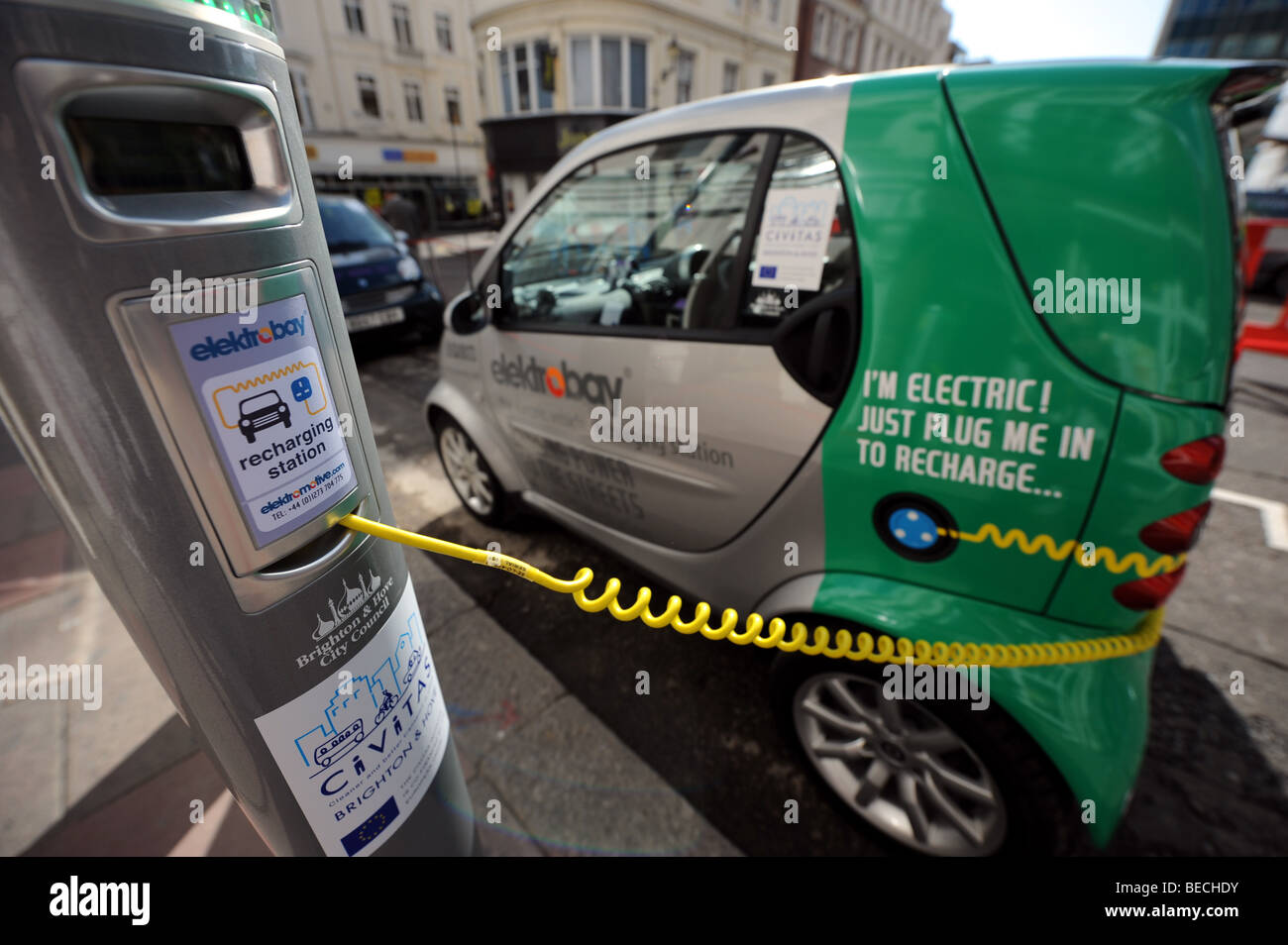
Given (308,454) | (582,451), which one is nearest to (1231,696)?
(582,451)

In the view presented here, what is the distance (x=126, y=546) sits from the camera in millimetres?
748

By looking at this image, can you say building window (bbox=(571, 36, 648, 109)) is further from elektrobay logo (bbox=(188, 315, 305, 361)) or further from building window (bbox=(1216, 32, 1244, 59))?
building window (bbox=(1216, 32, 1244, 59))

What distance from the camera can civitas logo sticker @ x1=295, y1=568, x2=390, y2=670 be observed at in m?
0.94

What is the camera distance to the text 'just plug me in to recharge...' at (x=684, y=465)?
0.70m

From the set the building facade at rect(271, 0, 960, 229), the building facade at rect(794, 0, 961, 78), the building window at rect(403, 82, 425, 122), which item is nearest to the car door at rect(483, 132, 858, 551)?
the building facade at rect(271, 0, 960, 229)

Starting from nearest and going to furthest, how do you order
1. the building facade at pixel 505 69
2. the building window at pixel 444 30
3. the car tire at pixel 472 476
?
the car tire at pixel 472 476 < the building facade at pixel 505 69 < the building window at pixel 444 30

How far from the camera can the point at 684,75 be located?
20156 mm

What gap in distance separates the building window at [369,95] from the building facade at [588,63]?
453cm

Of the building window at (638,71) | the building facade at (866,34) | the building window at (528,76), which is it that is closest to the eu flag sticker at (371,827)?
the building window at (528,76)

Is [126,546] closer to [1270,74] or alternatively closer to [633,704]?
[633,704]

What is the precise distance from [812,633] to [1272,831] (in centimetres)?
159

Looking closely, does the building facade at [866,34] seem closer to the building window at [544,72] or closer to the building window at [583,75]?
the building window at [583,75]

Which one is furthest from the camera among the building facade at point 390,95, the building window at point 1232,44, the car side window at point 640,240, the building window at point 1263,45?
the building window at point 1232,44

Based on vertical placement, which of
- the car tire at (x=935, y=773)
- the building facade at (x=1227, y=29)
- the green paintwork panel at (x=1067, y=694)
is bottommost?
the car tire at (x=935, y=773)
